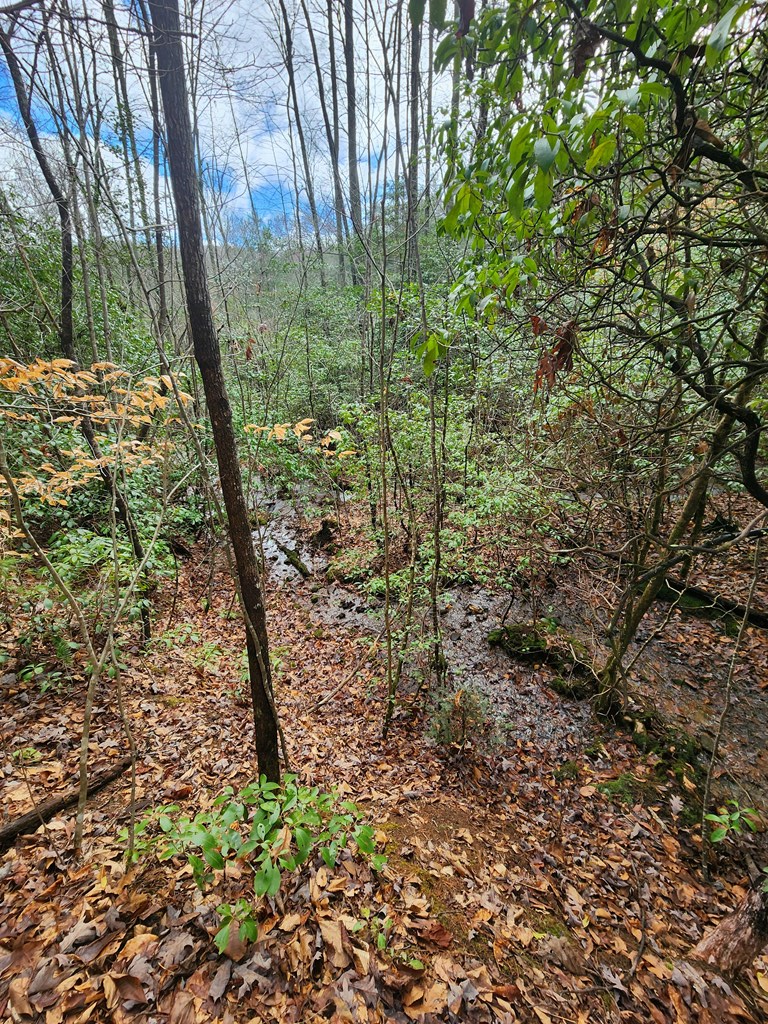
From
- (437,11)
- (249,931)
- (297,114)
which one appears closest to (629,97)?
(437,11)

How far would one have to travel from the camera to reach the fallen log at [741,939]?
7.81 feet

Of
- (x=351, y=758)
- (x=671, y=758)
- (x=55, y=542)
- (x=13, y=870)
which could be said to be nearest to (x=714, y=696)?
(x=671, y=758)

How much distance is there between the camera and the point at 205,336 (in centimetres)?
244

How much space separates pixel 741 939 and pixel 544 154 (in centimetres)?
422

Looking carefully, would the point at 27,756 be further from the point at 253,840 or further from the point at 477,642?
the point at 477,642

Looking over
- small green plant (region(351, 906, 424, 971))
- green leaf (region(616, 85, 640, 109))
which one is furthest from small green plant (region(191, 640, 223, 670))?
green leaf (region(616, 85, 640, 109))

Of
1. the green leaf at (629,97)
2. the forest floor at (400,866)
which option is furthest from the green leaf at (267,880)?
the green leaf at (629,97)

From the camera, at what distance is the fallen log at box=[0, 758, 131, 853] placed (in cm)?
253

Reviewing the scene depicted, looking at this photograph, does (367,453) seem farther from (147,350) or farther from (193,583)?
(147,350)

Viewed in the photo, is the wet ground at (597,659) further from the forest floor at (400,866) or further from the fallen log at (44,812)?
the fallen log at (44,812)

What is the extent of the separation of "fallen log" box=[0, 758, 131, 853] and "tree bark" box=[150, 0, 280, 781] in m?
1.35

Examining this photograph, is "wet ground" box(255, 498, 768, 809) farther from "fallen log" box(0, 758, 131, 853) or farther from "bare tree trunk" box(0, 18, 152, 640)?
"fallen log" box(0, 758, 131, 853)

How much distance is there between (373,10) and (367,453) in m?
4.79

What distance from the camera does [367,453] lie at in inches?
273
